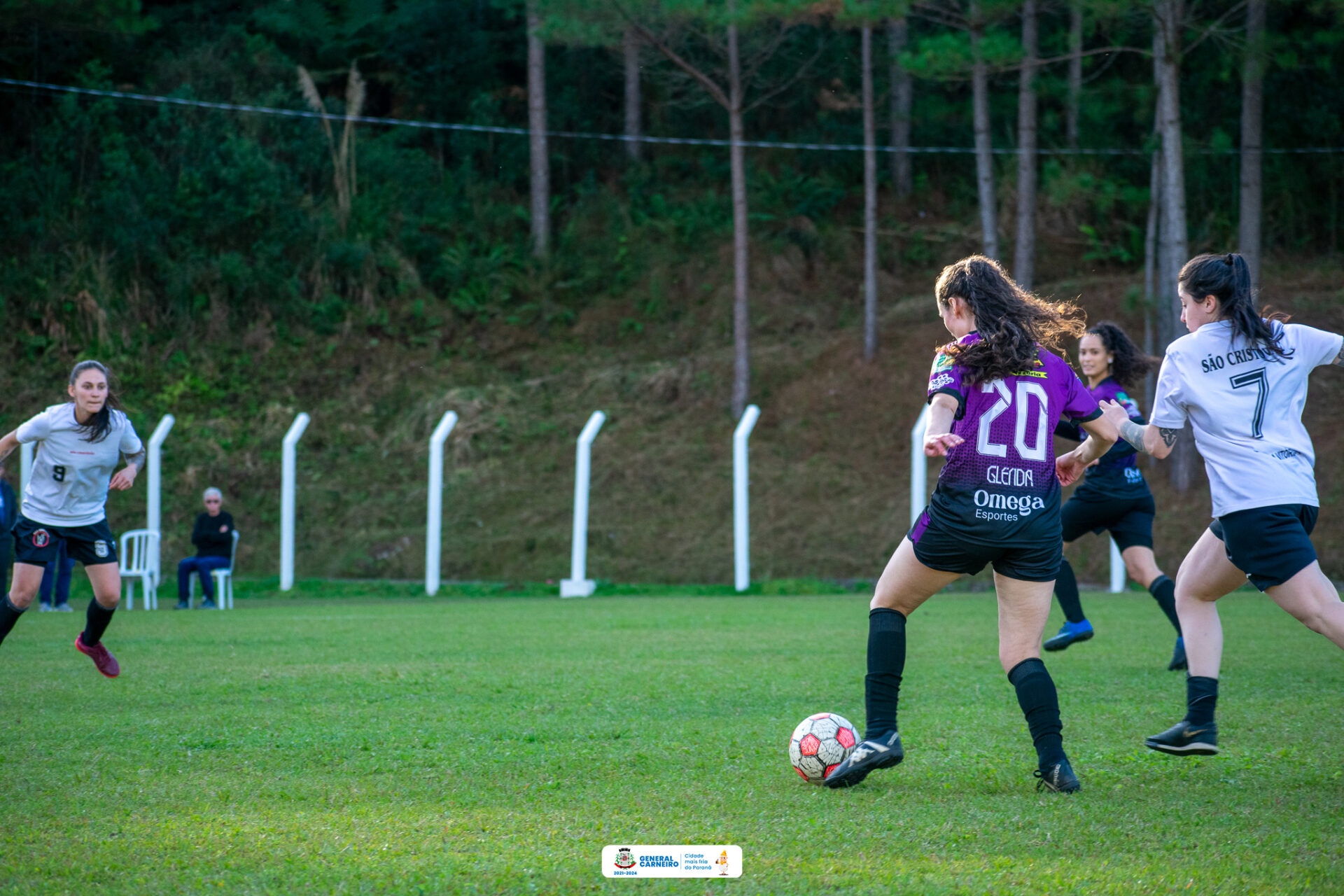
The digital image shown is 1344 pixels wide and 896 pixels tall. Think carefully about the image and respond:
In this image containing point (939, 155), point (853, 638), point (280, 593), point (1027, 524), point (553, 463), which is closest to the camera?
point (1027, 524)

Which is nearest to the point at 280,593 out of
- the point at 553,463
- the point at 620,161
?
the point at 553,463

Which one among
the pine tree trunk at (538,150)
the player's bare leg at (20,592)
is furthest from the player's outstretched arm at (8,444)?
the pine tree trunk at (538,150)

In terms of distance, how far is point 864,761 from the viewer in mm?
4488

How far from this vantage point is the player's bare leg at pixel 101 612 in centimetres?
739

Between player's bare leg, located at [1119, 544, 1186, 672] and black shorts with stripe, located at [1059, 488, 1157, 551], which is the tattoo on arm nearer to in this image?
black shorts with stripe, located at [1059, 488, 1157, 551]

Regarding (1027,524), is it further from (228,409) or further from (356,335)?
(356,335)

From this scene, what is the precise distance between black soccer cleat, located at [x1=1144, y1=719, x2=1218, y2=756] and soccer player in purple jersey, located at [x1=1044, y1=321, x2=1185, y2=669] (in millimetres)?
2913

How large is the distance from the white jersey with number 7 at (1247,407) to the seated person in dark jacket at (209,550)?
13137 mm

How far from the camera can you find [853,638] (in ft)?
34.3

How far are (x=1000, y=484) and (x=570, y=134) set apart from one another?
2872cm

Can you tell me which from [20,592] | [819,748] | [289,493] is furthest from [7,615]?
[289,493]

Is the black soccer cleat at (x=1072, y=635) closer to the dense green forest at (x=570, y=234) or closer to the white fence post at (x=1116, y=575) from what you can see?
the white fence post at (x=1116, y=575)

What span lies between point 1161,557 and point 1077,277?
9978 mm

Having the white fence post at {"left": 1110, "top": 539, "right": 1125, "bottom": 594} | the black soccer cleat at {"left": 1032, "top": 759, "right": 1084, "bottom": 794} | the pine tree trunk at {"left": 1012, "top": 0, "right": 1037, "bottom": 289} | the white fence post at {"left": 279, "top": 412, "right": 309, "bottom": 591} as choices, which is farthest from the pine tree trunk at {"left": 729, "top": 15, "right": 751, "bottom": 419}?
the black soccer cleat at {"left": 1032, "top": 759, "right": 1084, "bottom": 794}
